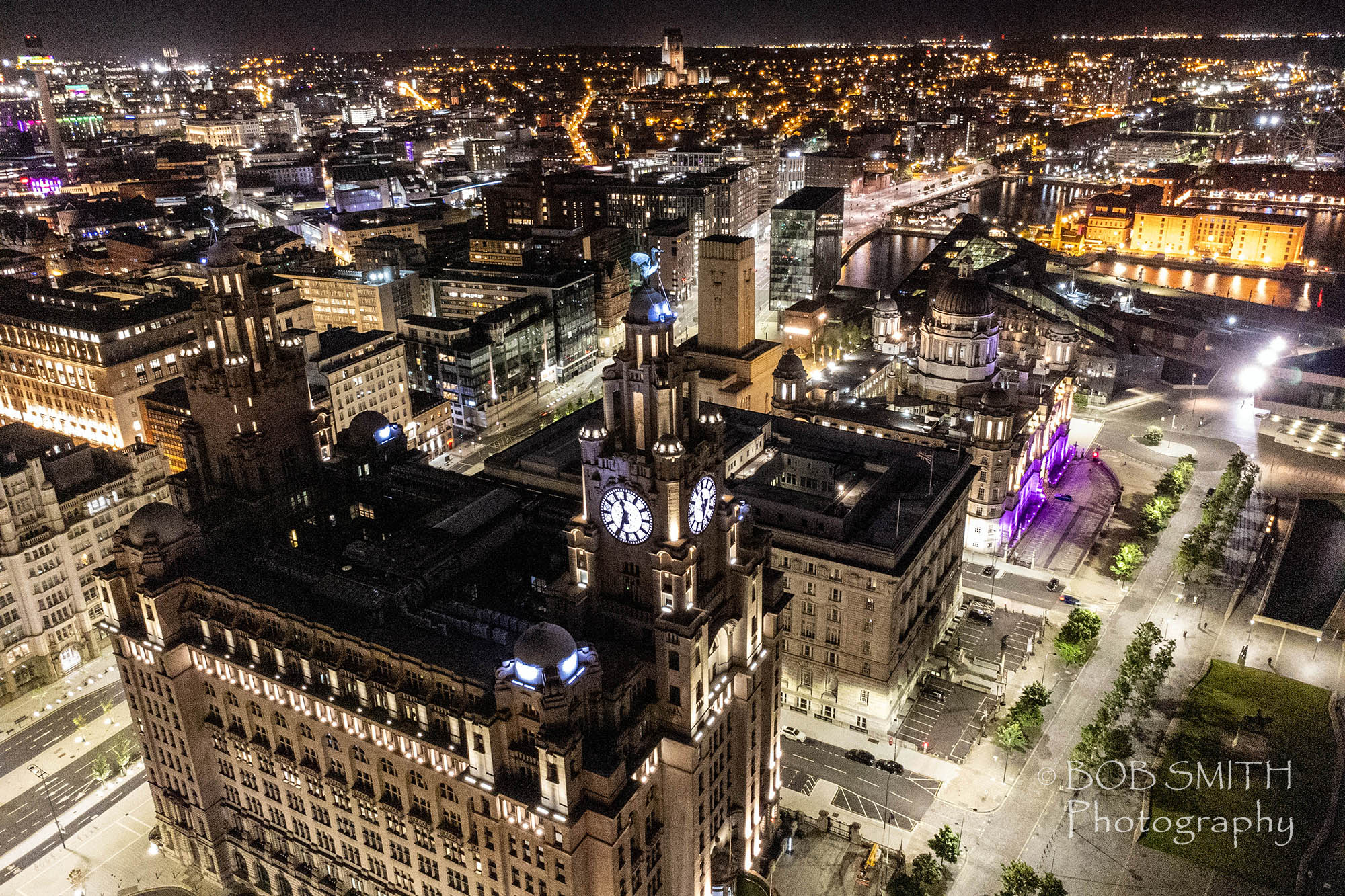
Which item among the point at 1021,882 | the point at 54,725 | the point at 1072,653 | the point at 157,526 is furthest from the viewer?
the point at 1072,653

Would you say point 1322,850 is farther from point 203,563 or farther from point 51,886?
point 51,886

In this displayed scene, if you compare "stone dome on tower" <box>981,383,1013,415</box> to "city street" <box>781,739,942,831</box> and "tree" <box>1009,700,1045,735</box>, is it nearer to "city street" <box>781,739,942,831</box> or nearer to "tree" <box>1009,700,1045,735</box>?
"tree" <box>1009,700,1045,735</box>

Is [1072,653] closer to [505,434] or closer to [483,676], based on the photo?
[483,676]

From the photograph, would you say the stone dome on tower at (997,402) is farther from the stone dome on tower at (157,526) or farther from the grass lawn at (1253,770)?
the stone dome on tower at (157,526)

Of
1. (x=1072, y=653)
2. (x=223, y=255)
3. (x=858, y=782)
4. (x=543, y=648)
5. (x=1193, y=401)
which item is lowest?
(x=858, y=782)

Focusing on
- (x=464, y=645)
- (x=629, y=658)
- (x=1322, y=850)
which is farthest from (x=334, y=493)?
(x=1322, y=850)

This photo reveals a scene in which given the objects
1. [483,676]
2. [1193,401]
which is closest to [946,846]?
[483,676]
